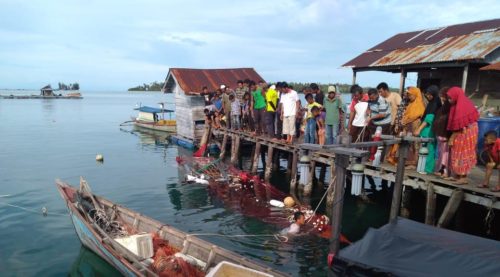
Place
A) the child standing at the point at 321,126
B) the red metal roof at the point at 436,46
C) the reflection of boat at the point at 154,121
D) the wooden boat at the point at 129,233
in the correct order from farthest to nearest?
the reflection of boat at the point at 154,121 → the red metal roof at the point at 436,46 → the child standing at the point at 321,126 → the wooden boat at the point at 129,233

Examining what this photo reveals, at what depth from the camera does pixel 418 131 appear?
920 centimetres

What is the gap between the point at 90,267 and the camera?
343 inches

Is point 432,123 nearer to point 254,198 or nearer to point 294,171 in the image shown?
point 294,171

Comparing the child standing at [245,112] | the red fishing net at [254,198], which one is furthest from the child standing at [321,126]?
the child standing at [245,112]

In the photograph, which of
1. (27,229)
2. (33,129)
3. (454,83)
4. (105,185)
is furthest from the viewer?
(33,129)

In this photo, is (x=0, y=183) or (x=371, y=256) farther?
(x=0, y=183)

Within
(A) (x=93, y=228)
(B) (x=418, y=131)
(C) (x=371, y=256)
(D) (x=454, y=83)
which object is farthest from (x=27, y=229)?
(D) (x=454, y=83)

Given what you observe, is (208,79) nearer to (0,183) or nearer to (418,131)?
(0,183)

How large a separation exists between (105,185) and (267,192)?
25.1 feet

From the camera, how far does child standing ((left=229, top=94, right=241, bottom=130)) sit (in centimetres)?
1795

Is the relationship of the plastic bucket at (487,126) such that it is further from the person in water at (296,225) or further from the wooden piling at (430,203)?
the person in water at (296,225)

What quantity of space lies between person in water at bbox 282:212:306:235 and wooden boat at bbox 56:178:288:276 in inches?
122

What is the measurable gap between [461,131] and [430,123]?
3.11 feet

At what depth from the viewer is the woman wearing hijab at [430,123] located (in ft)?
29.0
